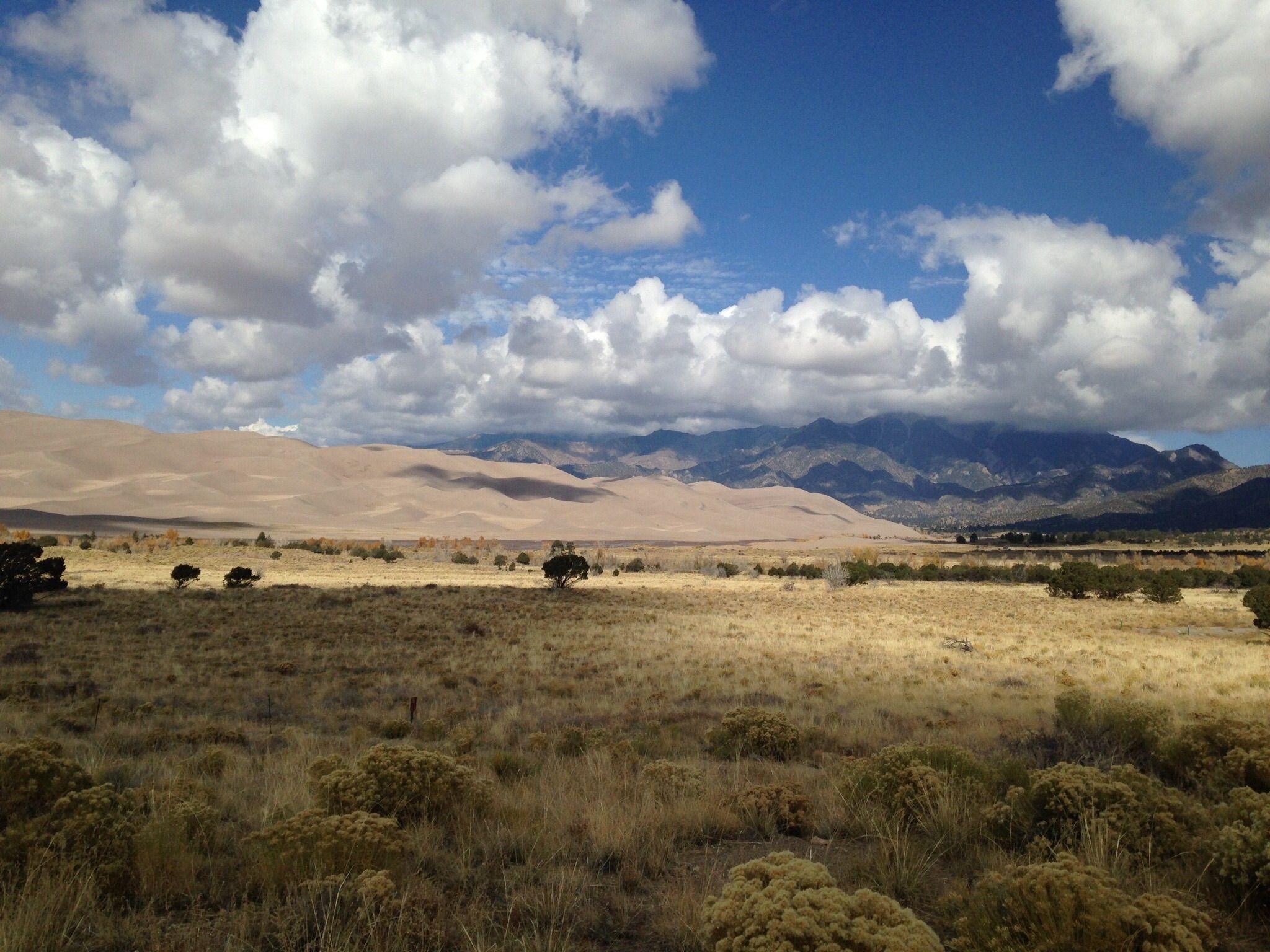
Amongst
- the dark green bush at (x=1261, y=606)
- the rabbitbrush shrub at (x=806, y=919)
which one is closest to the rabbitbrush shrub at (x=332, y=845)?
the rabbitbrush shrub at (x=806, y=919)

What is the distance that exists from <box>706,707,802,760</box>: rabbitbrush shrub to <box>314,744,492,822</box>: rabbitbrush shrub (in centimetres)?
426

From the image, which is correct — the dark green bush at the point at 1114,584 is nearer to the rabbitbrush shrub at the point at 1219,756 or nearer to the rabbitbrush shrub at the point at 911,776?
the rabbitbrush shrub at the point at 1219,756

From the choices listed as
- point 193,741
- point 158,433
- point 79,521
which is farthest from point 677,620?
point 158,433

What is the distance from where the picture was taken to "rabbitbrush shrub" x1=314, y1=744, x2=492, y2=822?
5.93m

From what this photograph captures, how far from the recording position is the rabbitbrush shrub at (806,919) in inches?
123

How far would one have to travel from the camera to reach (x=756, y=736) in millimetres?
9773

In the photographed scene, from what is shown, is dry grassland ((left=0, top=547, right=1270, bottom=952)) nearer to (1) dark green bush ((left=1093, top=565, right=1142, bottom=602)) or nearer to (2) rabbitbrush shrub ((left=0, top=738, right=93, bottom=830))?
(2) rabbitbrush shrub ((left=0, top=738, right=93, bottom=830))

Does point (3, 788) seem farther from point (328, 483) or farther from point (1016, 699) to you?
point (328, 483)

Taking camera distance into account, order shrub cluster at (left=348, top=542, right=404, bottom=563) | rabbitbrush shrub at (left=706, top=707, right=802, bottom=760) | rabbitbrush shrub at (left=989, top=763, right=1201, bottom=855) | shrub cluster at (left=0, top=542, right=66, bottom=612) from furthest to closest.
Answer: shrub cluster at (left=348, top=542, right=404, bottom=563) < shrub cluster at (left=0, top=542, right=66, bottom=612) < rabbitbrush shrub at (left=706, top=707, right=802, bottom=760) < rabbitbrush shrub at (left=989, top=763, right=1201, bottom=855)

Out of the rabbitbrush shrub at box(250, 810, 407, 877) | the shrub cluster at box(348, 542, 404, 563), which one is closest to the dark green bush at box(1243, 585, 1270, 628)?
the rabbitbrush shrub at box(250, 810, 407, 877)

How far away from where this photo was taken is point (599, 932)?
4.27m

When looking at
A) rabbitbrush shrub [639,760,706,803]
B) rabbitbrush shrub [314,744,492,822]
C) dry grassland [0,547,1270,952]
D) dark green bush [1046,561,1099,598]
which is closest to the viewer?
dry grassland [0,547,1270,952]

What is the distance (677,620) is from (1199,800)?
24536 mm

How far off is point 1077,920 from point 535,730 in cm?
934
